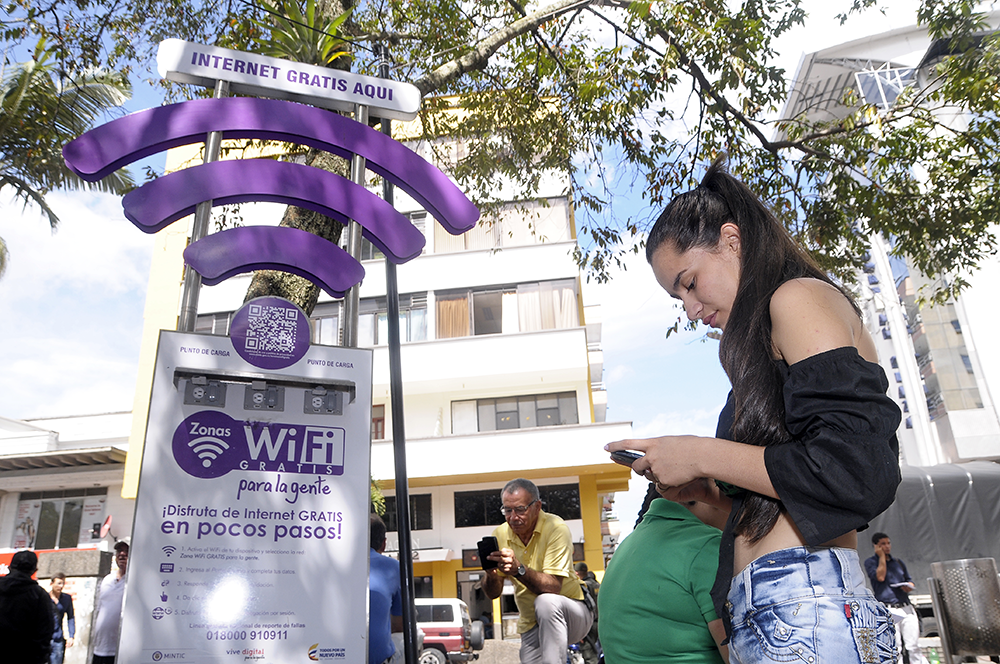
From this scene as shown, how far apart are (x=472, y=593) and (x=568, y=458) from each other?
4925mm

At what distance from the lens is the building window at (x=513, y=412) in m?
21.8

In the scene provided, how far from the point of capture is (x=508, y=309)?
22.1m

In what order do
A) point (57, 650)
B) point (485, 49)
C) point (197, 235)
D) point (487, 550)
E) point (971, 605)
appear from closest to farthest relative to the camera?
point (197, 235) → point (487, 550) → point (485, 49) → point (971, 605) → point (57, 650)

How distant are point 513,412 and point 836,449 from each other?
20683mm

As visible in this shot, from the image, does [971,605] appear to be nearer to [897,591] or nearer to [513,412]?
[897,591]

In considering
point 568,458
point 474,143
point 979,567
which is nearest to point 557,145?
point 474,143

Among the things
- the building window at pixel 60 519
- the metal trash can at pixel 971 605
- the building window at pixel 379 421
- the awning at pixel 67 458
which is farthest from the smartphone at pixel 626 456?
the building window at pixel 60 519

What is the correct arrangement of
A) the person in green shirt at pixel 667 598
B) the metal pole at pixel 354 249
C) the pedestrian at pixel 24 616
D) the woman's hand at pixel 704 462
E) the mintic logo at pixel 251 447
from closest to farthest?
1. the woman's hand at pixel 704 462
2. the person in green shirt at pixel 667 598
3. the mintic logo at pixel 251 447
4. the metal pole at pixel 354 249
5. the pedestrian at pixel 24 616

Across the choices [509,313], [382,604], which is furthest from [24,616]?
[509,313]

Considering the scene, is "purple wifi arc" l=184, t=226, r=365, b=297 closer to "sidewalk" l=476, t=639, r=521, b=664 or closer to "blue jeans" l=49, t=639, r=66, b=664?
"blue jeans" l=49, t=639, r=66, b=664

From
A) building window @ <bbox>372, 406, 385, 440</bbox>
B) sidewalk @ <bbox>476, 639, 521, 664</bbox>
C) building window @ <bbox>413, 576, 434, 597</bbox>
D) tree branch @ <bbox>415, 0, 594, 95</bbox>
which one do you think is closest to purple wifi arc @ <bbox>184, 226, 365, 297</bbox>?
tree branch @ <bbox>415, 0, 594, 95</bbox>

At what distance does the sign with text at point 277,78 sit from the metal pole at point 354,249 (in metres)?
0.08

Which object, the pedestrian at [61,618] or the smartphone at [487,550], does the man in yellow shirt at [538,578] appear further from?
the pedestrian at [61,618]

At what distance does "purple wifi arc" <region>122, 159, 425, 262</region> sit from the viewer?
3445 mm
